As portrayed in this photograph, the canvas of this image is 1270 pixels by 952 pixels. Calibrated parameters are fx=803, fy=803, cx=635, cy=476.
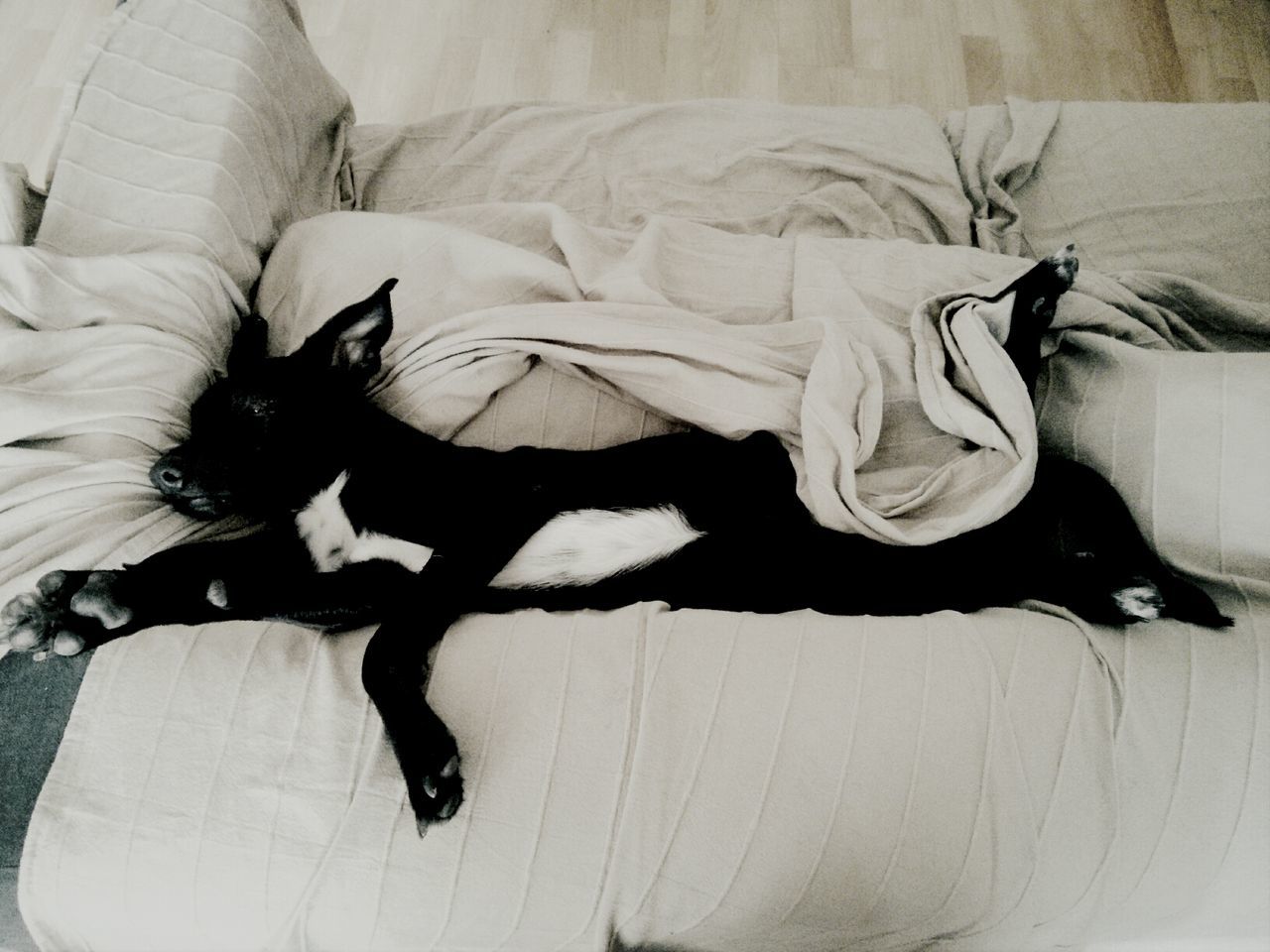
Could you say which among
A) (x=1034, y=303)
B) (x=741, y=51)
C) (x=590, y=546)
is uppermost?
(x=741, y=51)

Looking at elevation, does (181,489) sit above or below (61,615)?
above

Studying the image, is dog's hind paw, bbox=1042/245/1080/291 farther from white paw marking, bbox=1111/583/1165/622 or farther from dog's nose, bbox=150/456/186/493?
dog's nose, bbox=150/456/186/493

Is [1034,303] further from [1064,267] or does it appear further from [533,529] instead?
[533,529]

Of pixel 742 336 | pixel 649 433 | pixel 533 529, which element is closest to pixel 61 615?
pixel 533 529

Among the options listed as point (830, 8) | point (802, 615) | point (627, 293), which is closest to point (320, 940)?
point (802, 615)

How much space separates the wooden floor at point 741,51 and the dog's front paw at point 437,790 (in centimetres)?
205

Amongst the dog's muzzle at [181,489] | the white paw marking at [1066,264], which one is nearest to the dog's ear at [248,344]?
the dog's muzzle at [181,489]

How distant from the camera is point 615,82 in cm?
246

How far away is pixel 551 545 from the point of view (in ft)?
4.44

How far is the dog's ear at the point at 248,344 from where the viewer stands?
137cm

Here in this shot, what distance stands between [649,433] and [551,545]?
30 cm

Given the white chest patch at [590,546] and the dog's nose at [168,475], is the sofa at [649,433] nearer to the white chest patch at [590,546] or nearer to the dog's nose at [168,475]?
the dog's nose at [168,475]

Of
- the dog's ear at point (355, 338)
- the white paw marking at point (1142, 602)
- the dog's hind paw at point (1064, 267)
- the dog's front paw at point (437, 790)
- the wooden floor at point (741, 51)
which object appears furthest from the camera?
the wooden floor at point (741, 51)

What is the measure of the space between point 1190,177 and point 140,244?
6.65 feet
